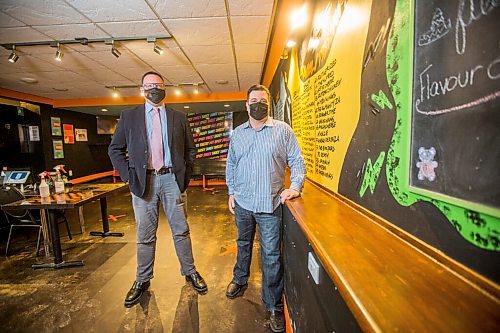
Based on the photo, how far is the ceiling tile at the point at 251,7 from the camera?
2.34m

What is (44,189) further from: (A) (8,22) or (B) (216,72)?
(B) (216,72)

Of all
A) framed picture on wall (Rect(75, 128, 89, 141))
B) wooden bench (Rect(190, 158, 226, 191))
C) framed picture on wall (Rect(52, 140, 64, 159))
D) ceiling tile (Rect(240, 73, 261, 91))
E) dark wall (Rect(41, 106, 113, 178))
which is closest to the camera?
ceiling tile (Rect(240, 73, 261, 91))

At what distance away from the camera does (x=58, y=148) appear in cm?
707

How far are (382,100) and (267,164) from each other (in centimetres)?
86

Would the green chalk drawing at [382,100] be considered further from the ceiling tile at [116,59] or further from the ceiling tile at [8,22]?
the ceiling tile at [116,59]

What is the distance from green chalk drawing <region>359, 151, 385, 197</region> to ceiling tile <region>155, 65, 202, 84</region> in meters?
3.95

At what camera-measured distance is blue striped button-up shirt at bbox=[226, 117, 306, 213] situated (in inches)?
67.3

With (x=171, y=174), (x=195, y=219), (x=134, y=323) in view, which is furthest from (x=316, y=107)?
(x=195, y=219)

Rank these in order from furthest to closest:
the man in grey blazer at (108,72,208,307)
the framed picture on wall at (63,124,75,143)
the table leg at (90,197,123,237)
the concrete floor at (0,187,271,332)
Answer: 1. the framed picture on wall at (63,124,75,143)
2. the table leg at (90,197,123,237)
3. the man in grey blazer at (108,72,208,307)
4. the concrete floor at (0,187,271,332)

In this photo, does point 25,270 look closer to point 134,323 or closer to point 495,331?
point 134,323

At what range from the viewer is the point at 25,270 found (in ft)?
8.93

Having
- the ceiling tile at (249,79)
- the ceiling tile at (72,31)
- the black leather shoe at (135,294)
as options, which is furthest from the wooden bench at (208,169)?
the black leather shoe at (135,294)

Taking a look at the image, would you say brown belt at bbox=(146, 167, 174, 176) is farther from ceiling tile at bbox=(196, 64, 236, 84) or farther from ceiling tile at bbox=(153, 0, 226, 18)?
ceiling tile at bbox=(196, 64, 236, 84)

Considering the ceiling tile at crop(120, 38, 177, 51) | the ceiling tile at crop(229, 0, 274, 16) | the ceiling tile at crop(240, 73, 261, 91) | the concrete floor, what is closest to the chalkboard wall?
the concrete floor
